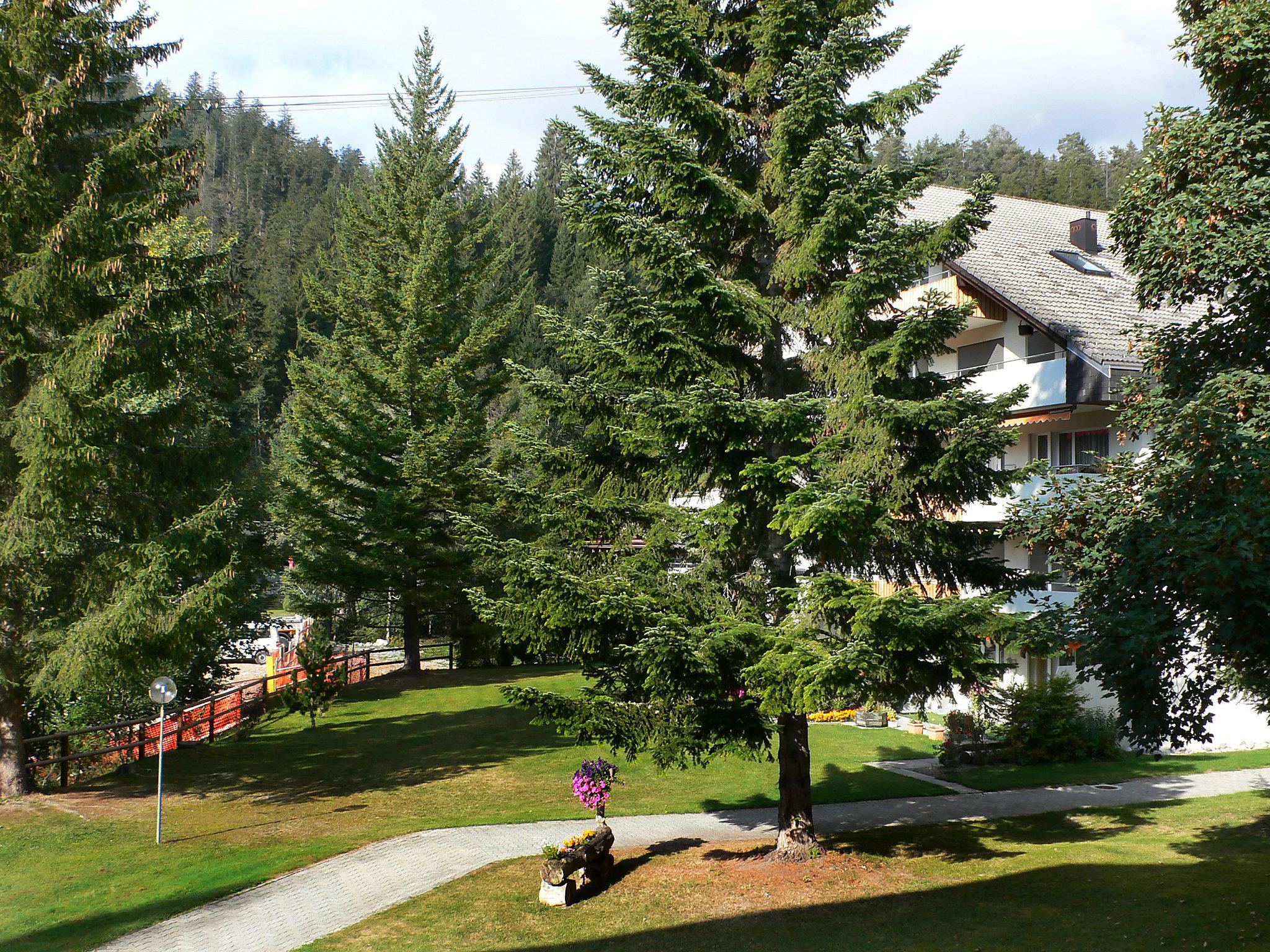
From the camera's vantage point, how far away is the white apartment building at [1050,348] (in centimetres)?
1914

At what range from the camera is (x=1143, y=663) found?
8.27m

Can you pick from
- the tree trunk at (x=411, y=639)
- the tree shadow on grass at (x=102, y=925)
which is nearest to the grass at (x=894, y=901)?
the tree shadow on grass at (x=102, y=925)

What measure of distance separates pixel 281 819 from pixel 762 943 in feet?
30.5

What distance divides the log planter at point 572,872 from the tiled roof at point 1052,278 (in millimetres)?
12537

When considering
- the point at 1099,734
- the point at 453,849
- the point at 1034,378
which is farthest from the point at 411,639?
the point at 1034,378

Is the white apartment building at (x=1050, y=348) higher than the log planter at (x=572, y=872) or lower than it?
higher

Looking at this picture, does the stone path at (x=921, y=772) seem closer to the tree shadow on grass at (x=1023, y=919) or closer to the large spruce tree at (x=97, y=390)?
the tree shadow on grass at (x=1023, y=919)

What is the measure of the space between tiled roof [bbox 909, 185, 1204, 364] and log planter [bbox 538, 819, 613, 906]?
41.1 feet

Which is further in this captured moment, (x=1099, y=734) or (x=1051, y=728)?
(x=1099, y=734)

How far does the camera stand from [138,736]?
19531 millimetres

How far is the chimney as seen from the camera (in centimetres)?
2559

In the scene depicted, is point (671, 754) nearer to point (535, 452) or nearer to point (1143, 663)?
point (535, 452)

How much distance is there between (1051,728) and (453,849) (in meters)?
12.8

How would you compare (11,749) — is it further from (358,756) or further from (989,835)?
(989,835)
